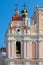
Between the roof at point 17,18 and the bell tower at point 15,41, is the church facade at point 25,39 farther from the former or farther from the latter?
the roof at point 17,18

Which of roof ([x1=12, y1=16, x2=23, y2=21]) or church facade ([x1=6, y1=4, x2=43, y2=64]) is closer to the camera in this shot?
church facade ([x1=6, y1=4, x2=43, y2=64])

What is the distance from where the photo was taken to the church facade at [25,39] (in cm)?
3425

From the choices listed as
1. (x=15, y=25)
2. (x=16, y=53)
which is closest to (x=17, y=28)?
(x=15, y=25)

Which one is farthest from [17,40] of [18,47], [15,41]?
[18,47]

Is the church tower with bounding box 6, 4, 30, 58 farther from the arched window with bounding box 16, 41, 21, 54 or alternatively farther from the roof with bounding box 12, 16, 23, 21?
the roof with bounding box 12, 16, 23, 21

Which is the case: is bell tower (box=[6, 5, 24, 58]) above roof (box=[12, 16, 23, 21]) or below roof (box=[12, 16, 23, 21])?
below

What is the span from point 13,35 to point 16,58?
2.39m

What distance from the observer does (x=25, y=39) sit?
34.5 metres

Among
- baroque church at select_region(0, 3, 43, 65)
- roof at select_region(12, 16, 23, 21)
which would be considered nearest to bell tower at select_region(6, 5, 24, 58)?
baroque church at select_region(0, 3, 43, 65)

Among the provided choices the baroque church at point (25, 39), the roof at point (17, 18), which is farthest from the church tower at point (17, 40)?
the roof at point (17, 18)

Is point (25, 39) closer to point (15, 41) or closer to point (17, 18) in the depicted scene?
point (15, 41)

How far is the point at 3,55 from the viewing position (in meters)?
37.5

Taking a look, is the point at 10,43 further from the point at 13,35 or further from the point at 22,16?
the point at 22,16

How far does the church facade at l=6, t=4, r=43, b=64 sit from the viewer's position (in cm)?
3425
